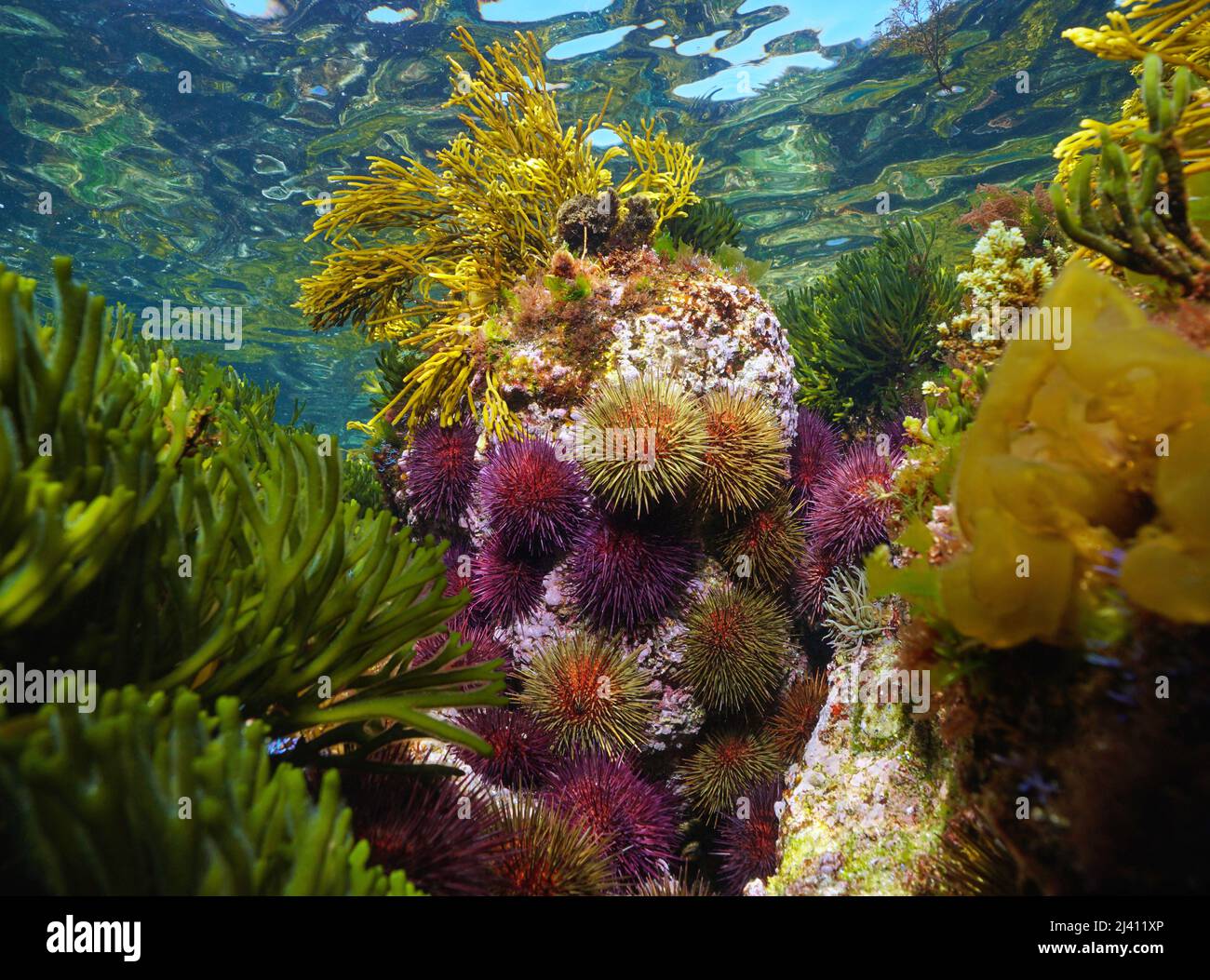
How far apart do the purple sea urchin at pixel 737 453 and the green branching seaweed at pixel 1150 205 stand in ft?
7.23

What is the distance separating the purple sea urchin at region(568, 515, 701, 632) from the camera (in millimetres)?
4309

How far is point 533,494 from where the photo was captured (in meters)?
4.21

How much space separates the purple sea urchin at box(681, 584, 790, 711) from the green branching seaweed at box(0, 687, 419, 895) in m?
3.18

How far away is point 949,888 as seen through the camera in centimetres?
223

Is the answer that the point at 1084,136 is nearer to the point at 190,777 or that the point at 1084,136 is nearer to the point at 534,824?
the point at 534,824

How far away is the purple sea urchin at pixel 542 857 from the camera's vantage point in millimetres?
2539

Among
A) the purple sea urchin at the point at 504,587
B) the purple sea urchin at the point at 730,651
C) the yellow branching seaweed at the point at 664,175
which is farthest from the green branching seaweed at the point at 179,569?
the yellow branching seaweed at the point at 664,175

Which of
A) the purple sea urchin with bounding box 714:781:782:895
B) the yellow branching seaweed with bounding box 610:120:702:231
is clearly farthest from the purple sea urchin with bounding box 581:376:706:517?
the yellow branching seaweed with bounding box 610:120:702:231

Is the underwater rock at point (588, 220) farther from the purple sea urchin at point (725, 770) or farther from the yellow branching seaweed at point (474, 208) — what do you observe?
the purple sea urchin at point (725, 770)

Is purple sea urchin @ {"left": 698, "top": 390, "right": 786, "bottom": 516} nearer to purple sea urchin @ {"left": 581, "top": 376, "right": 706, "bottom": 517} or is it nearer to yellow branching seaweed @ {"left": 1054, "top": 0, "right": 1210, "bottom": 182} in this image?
purple sea urchin @ {"left": 581, "top": 376, "right": 706, "bottom": 517}

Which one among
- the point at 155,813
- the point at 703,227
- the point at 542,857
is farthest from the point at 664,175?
the point at 155,813

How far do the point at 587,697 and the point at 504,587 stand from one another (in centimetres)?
111

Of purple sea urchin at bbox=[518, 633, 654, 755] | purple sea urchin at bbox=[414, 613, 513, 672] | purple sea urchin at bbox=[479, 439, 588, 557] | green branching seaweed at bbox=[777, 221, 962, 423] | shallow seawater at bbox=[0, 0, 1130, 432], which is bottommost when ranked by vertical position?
purple sea urchin at bbox=[518, 633, 654, 755]
